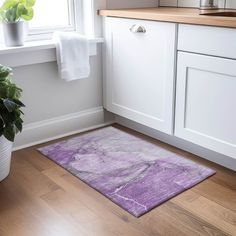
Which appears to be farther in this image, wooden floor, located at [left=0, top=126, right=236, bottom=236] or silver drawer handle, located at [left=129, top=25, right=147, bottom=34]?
silver drawer handle, located at [left=129, top=25, right=147, bottom=34]

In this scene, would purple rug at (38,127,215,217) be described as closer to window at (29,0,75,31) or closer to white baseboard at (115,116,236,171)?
white baseboard at (115,116,236,171)

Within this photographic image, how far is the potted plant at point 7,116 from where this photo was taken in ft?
5.72

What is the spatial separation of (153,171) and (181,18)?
0.85 m

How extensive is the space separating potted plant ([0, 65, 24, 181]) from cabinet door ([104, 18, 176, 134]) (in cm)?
82

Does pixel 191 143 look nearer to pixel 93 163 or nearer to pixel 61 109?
pixel 93 163

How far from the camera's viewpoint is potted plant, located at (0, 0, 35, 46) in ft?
6.95

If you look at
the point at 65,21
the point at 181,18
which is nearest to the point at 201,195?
the point at 181,18

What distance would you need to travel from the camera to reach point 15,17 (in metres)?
2.14

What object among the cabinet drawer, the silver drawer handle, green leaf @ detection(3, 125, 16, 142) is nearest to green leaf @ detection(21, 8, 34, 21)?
the silver drawer handle

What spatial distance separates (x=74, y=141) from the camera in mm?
2406

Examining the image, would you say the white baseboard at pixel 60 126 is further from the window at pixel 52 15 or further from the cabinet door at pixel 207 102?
the cabinet door at pixel 207 102

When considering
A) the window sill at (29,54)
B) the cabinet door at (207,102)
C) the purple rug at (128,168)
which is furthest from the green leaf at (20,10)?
the cabinet door at (207,102)

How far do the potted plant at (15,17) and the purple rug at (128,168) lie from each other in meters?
0.72

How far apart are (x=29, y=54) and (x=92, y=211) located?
42.5 inches
